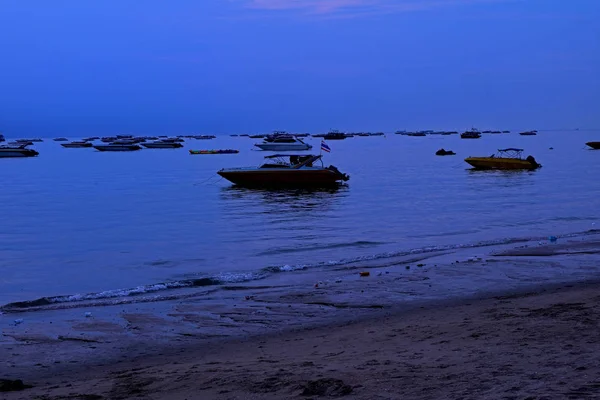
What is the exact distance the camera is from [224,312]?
10.5 metres

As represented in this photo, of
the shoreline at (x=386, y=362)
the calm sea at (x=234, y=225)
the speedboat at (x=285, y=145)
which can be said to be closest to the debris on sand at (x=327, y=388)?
the shoreline at (x=386, y=362)

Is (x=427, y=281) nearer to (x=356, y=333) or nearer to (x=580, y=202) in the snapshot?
(x=356, y=333)

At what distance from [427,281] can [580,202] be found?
2088 centimetres

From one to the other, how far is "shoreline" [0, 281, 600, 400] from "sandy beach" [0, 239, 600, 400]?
0.02m

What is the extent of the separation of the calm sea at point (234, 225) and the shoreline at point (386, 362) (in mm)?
5492

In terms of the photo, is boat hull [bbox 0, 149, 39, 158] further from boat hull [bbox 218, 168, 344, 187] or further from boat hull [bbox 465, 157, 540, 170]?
boat hull [bbox 465, 157, 540, 170]

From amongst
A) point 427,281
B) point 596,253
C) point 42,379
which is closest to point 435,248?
point 596,253

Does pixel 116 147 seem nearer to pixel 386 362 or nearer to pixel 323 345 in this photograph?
pixel 323 345

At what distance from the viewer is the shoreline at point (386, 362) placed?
5.60m

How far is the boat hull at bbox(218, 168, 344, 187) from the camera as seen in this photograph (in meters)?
39.2

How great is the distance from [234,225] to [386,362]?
17580mm

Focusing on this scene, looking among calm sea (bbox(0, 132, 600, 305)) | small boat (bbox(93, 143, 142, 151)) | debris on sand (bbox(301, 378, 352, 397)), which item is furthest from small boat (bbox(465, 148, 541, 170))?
small boat (bbox(93, 143, 142, 151))

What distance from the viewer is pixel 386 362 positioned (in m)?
6.52

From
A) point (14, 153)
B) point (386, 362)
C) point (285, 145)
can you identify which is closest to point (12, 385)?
point (386, 362)
